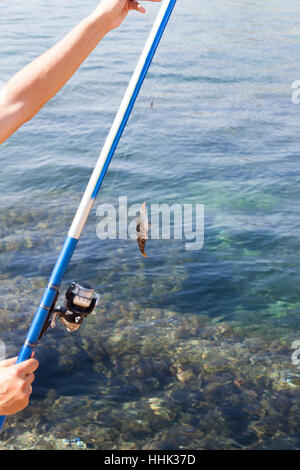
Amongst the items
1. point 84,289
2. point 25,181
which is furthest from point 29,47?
point 84,289

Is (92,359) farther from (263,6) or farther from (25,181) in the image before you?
(263,6)

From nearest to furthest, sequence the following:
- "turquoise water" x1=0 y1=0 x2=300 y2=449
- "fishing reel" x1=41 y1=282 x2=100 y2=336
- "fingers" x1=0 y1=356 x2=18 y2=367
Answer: "fingers" x1=0 y1=356 x2=18 y2=367 → "fishing reel" x1=41 y1=282 x2=100 y2=336 → "turquoise water" x1=0 y1=0 x2=300 y2=449

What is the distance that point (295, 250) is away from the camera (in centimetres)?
787

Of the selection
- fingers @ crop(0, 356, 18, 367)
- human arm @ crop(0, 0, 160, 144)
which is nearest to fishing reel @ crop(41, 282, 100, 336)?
fingers @ crop(0, 356, 18, 367)

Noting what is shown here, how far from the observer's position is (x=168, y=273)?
286 inches

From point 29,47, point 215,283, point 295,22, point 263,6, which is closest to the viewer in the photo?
point 215,283

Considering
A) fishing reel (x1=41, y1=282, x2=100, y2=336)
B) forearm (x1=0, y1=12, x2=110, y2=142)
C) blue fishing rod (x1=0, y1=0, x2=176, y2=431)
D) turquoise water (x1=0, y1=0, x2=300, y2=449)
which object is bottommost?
turquoise water (x1=0, y1=0, x2=300, y2=449)

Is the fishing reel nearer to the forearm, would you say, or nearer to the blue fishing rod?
the blue fishing rod

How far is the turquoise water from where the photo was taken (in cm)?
504

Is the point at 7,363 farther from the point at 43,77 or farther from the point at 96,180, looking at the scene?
the point at 43,77

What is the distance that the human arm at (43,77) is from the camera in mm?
1899

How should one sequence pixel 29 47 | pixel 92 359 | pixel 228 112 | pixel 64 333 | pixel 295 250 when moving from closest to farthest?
pixel 92 359, pixel 64 333, pixel 295 250, pixel 228 112, pixel 29 47

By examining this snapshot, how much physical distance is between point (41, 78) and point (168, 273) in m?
5.47

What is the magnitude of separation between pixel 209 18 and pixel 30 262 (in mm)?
19315
